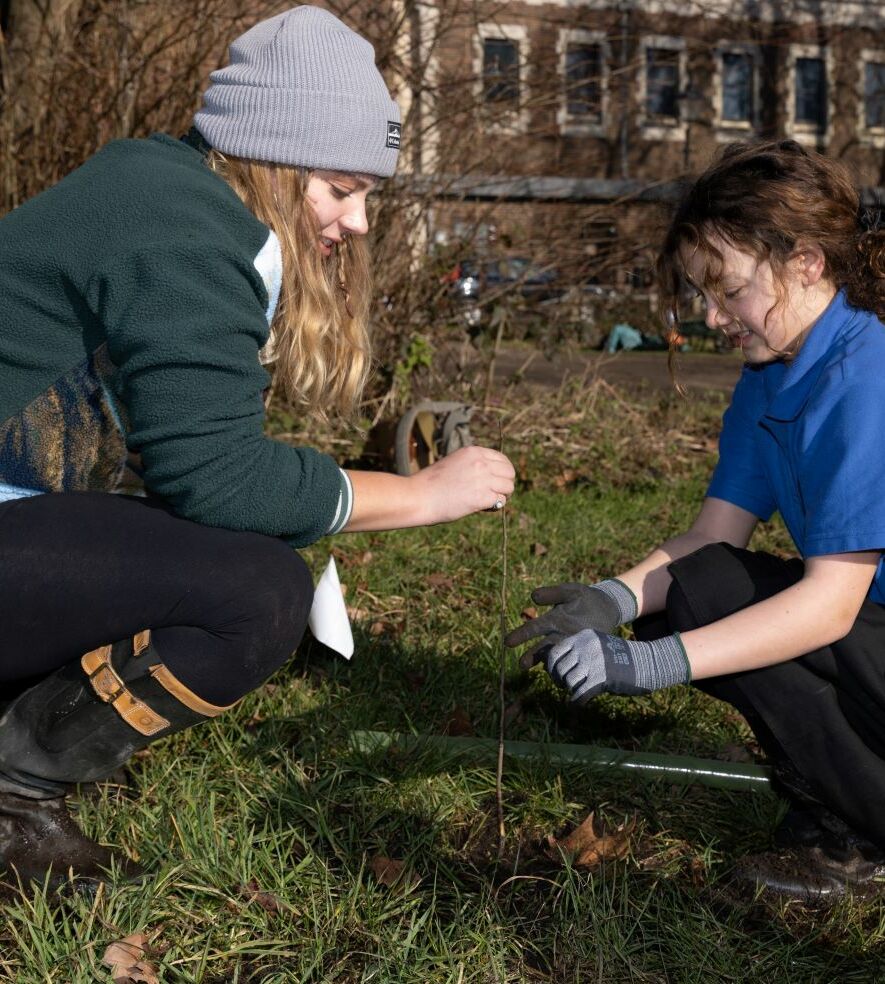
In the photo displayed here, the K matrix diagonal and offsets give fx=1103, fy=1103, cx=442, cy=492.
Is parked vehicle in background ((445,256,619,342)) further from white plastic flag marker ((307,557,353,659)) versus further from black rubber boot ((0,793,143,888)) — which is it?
black rubber boot ((0,793,143,888))

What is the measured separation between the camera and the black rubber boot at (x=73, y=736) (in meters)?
1.88

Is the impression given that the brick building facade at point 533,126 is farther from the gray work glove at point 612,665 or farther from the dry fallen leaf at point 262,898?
the dry fallen leaf at point 262,898

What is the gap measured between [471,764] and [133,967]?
831 millimetres

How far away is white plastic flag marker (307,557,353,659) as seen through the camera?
217 cm

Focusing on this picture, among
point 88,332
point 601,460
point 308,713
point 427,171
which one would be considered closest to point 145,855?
point 308,713

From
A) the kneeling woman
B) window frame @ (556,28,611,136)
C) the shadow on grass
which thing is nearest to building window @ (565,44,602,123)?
window frame @ (556,28,611,136)

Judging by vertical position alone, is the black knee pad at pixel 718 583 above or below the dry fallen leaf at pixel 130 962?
above

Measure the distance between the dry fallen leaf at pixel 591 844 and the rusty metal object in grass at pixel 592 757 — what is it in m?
0.20

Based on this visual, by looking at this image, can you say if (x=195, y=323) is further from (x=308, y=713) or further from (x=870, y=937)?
(x=870, y=937)

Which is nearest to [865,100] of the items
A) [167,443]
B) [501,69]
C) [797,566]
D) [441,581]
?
[501,69]

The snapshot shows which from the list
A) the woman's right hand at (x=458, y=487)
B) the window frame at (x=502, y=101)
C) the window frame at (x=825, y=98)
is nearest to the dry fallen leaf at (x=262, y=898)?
the woman's right hand at (x=458, y=487)

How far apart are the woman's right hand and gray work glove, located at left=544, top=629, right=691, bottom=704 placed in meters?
0.32

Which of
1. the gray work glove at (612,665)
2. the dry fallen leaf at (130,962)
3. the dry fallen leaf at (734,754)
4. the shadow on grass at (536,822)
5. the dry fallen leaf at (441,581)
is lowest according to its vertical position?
the dry fallen leaf at (441,581)

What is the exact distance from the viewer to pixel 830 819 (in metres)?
2.11
